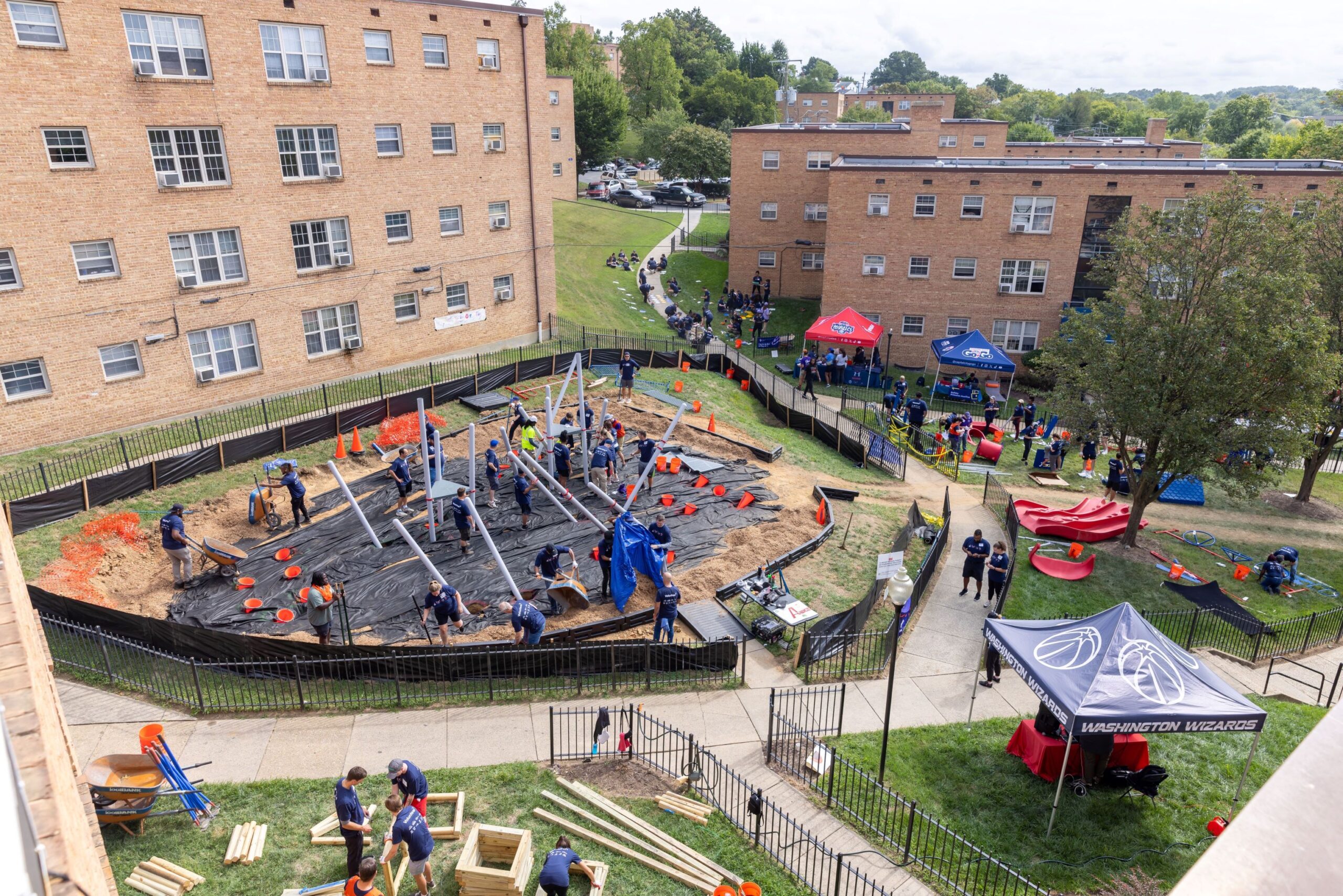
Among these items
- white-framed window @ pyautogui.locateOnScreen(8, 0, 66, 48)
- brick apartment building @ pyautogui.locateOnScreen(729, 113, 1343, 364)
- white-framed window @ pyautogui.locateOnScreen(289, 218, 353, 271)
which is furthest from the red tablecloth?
brick apartment building @ pyautogui.locateOnScreen(729, 113, 1343, 364)

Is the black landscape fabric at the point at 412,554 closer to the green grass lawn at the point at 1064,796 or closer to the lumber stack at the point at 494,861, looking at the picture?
the lumber stack at the point at 494,861

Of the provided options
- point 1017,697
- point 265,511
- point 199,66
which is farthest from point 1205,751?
point 199,66

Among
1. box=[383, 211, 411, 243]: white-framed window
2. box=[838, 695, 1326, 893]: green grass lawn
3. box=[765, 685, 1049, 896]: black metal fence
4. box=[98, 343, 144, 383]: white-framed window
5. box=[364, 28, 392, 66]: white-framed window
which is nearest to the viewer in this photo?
box=[765, 685, 1049, 896]: black metal fence

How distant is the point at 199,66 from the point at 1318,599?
Result: 36.3 meters

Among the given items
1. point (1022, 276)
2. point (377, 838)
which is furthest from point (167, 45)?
point (1022, 276)

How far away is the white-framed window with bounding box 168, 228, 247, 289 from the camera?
26672 millimetres

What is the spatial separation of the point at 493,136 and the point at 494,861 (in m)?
31.0

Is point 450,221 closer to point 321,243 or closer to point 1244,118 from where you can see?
point 321,243

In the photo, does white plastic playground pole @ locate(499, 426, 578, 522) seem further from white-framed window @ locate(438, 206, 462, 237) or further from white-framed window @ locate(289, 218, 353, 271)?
white-framed window @ locate(438, 206, 462, 237)

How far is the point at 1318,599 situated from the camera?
906 inches

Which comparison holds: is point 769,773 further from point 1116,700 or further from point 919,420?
point 919,420

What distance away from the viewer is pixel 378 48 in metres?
30.5

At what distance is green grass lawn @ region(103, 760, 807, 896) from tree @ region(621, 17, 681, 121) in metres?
102

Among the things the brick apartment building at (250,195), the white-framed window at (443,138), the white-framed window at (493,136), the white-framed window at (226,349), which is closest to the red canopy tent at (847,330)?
the brick apartment building at (250,195)
